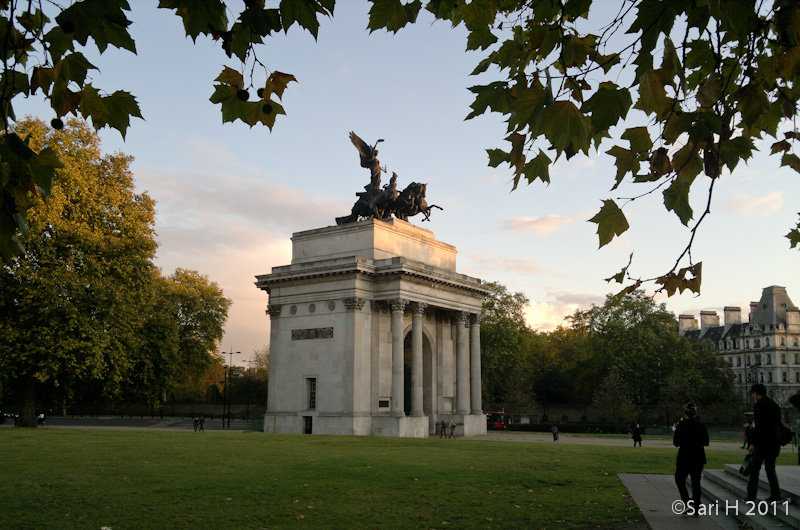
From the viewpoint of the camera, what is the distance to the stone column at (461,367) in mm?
51344

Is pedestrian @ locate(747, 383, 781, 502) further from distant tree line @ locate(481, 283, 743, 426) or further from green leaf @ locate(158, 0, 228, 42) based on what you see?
distant tree line @ locate(481, 283, 743, 426)

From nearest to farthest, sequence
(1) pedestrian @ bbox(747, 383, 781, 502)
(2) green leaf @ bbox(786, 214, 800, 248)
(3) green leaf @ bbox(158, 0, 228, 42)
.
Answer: (3) green leaf @ bbox(158, 0, 228, 42)
(2) green leaf @ bbox(786, 214, 800, 248)
(1) pedestrian @ bbox(747, 383, 781, 502)

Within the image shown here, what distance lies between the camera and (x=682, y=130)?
181 inches

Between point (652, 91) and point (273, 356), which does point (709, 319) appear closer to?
point (273, 356)

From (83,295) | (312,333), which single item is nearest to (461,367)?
(312,333)

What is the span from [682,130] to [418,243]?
4596 centimetres

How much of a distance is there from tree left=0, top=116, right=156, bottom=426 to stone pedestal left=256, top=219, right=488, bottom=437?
9.85 meters

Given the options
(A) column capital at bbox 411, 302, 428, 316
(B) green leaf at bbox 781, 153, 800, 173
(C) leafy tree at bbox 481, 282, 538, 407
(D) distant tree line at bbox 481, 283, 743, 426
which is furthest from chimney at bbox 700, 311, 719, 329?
(B) green leaf at bbox 781, 153, 800, 173

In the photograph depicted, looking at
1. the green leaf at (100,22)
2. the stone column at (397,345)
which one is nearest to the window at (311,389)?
the stone column at (397,345)

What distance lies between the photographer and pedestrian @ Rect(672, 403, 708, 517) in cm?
1173

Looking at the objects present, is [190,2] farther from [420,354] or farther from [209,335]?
[209,335]

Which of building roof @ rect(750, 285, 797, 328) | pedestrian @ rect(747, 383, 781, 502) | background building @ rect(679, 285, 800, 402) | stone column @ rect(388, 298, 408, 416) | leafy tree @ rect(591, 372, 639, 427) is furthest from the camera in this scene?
building roof @ rect(750, 285, 797, 328)

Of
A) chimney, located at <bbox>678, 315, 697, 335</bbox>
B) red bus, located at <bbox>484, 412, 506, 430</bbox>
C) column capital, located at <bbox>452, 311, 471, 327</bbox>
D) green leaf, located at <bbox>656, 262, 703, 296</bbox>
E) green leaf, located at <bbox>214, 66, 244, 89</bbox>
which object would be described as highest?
chimney, located at <bbox>678, 315, 697, 335</bbox>

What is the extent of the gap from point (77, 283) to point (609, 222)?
121 feet
